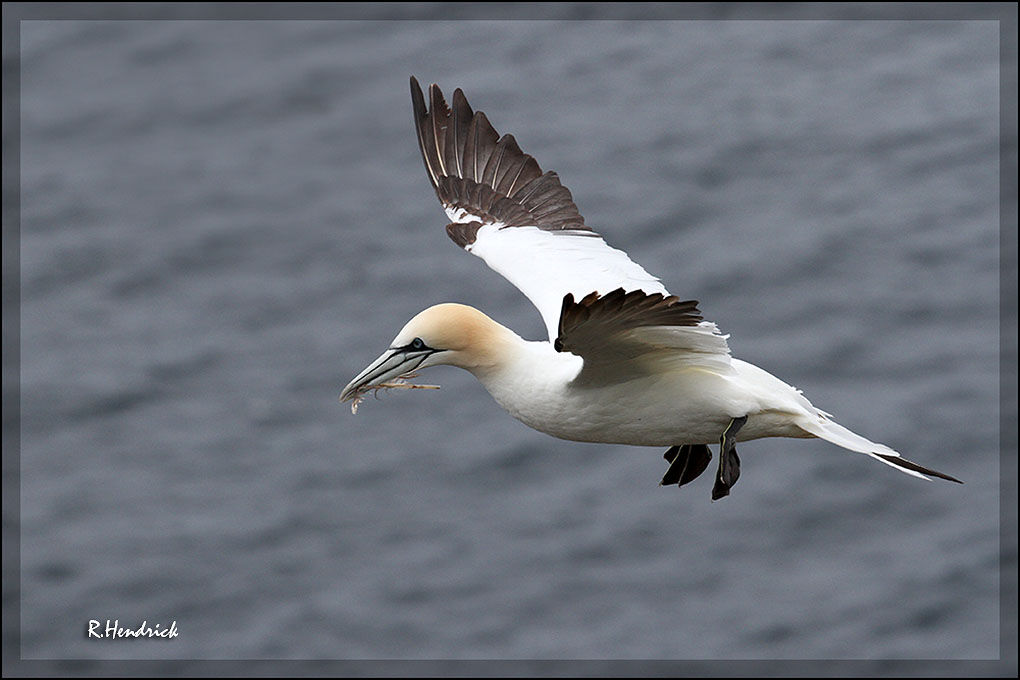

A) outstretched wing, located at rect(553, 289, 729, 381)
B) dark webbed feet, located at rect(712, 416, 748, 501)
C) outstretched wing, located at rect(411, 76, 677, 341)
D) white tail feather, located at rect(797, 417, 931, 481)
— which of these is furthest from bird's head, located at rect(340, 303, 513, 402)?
white tail feather, located at rect(797, 417, 931, 481)

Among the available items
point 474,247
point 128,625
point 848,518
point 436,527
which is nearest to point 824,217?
point 848,518

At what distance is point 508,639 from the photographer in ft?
93.9

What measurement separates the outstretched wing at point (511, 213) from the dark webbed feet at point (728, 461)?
1248 millimetres

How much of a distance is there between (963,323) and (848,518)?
4069mm

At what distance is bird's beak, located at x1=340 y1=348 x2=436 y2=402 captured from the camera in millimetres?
9398

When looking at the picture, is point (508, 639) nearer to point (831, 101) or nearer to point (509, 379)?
point (831, 101)

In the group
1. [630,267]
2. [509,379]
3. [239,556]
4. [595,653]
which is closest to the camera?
[509,379]

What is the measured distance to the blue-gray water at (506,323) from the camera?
28.7m

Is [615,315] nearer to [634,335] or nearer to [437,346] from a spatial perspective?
[634,335]
